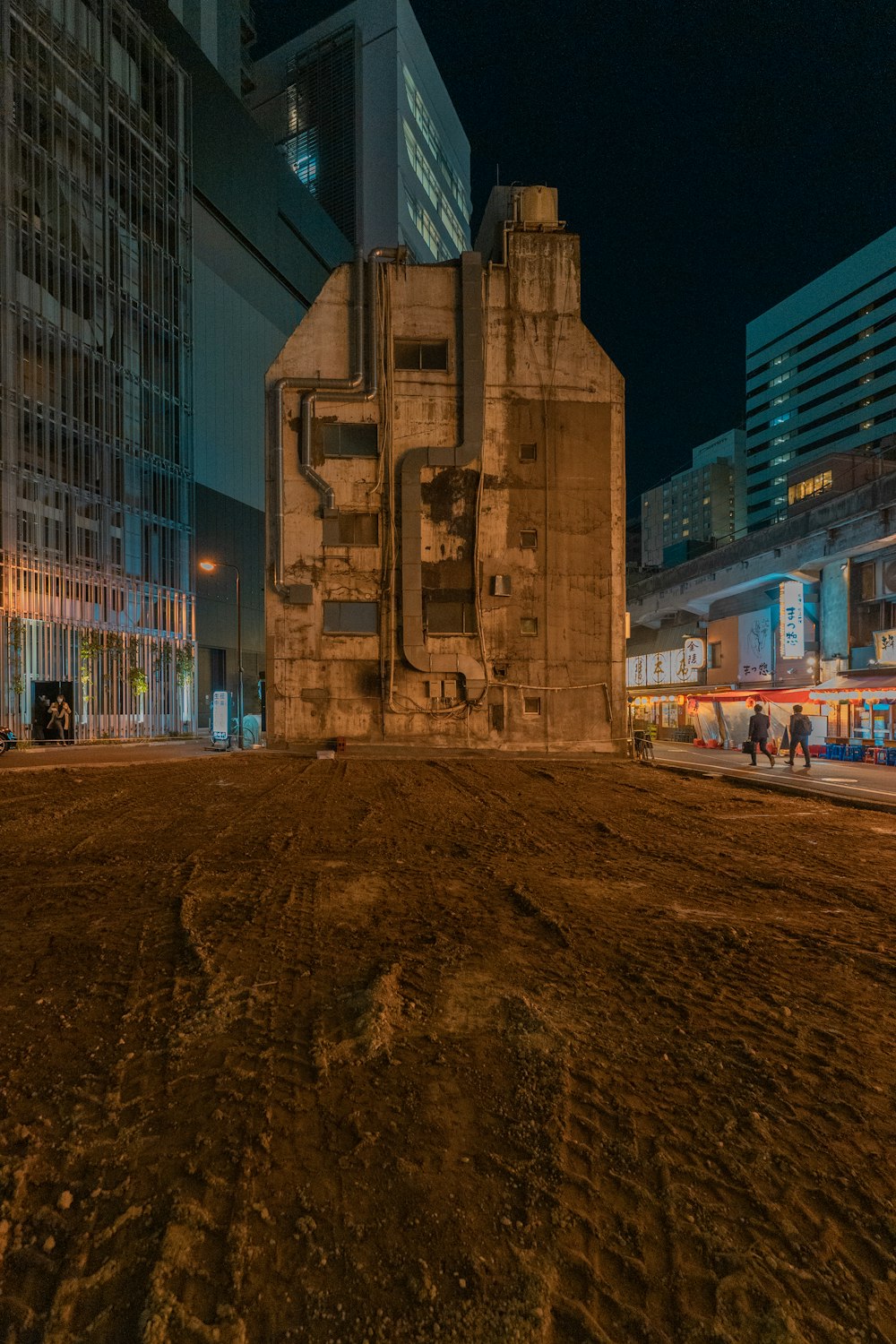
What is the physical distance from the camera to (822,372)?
251 ft

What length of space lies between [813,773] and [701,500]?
113 meters

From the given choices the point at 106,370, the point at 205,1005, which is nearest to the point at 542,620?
the point at 205,1005

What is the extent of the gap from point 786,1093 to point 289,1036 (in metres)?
2.51

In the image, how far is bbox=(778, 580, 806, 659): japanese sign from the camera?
24.7 metres

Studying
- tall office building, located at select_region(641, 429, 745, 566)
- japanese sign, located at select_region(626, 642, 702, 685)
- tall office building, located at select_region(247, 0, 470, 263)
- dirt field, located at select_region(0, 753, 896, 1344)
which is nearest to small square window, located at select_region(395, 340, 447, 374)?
japanese sign, located at select_region(626, 642, 702, 685)

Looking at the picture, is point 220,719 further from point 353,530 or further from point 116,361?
point 116,361

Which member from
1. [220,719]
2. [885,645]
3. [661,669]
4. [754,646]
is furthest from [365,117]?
[885,645]

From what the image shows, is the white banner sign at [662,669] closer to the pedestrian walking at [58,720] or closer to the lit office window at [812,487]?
the lit office window at [812,487]

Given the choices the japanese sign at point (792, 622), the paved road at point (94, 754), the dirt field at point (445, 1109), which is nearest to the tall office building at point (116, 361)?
the paved road at point (94, 754)

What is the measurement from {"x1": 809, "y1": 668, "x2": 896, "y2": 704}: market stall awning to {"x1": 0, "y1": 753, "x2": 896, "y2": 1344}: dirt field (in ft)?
53.9

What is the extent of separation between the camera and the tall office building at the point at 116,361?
2798 cm

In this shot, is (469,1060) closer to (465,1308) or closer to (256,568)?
(465,1308)

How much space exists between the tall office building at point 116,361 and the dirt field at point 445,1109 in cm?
2699

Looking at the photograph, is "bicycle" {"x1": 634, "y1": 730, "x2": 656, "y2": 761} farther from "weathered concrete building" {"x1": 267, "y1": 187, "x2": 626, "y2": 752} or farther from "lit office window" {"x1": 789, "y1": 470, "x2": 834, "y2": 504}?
"lit office window" {"x1": 789, "y1": 470, "x2": 834, "y2": 504}
